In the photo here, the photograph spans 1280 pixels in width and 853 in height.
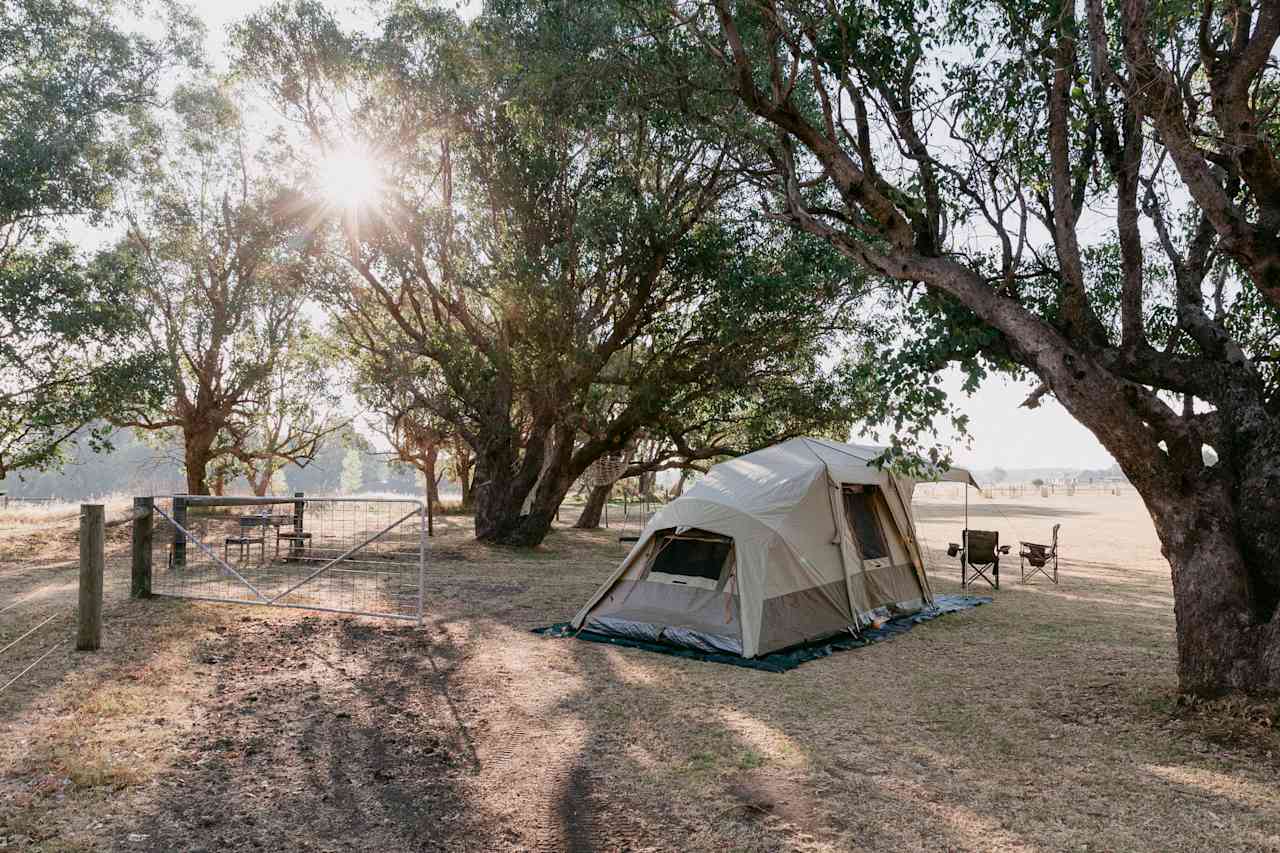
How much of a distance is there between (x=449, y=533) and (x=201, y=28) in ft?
44.6

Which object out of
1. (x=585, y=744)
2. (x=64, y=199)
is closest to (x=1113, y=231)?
(x=585, y=744)

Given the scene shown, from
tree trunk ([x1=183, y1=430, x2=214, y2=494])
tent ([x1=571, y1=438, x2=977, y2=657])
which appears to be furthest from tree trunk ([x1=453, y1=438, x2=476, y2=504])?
tent ([x1=571, y1=438, x2=977, y2=657])

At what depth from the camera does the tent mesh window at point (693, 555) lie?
8992 mm

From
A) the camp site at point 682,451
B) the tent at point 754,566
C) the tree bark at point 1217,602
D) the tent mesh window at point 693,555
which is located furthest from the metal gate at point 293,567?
the tree bark at point 1217,602

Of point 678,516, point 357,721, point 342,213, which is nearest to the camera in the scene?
point 357,721

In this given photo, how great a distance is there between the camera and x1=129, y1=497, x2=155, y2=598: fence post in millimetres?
10258

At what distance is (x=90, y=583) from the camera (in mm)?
7672

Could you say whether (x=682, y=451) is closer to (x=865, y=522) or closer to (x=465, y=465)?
(x=865, y=522)

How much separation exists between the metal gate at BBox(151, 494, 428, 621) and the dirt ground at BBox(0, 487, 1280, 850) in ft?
3.13

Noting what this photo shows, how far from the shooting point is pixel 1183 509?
625 cm

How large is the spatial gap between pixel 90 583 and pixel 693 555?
5.96 meters

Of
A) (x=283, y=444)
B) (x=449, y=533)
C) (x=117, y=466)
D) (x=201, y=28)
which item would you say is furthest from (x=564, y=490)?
(x=117, y=466)

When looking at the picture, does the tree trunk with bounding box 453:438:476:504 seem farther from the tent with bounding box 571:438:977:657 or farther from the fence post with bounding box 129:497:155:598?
the tent with bounding box 571:438:977:657

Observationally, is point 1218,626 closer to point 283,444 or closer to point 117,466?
point 283,444
